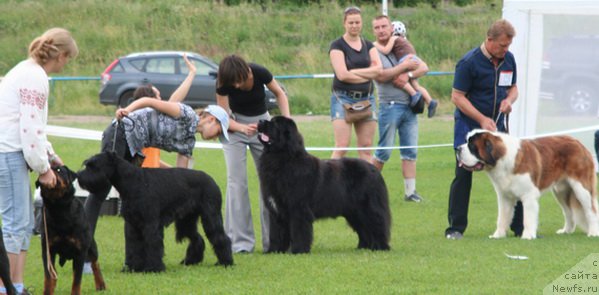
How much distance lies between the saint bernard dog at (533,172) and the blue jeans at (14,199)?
418cm

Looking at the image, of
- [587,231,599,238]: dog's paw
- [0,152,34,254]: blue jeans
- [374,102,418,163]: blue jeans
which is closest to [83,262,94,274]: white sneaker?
[0,152,34,254]: blue jeans

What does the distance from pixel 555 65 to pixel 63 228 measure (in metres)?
9.18

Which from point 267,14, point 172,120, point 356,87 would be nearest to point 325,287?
point 172,120

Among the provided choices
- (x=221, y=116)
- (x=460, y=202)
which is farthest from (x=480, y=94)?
(x=221, y=116)

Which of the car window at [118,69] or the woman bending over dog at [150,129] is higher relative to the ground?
the woman bending over dog at [150,129]

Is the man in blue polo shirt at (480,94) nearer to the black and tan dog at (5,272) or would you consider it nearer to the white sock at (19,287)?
the white sock at (19,287)

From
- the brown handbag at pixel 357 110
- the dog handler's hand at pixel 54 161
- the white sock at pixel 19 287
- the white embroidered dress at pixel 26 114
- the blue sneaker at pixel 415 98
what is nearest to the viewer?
the white embroidered dress at pixel 26 114

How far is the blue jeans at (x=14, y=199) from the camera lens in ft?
19.6

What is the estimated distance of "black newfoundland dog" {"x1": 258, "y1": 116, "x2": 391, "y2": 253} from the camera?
792 cm

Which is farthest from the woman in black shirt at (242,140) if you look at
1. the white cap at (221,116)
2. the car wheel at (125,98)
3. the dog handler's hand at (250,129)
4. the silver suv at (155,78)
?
the car wheel at (125,98)

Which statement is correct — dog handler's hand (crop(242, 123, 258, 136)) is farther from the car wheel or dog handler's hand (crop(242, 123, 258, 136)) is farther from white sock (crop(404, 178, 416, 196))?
the car wheel

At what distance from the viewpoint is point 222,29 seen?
109ft

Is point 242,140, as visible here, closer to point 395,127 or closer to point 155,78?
→ point 395,127

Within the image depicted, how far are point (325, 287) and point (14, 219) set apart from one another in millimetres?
2069
